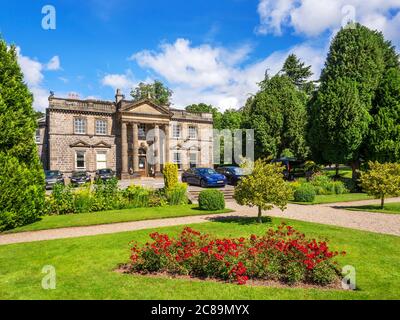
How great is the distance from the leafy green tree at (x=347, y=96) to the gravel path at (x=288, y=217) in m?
11.2

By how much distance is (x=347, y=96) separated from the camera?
2736cm

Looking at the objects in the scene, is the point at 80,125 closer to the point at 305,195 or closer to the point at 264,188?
the point at 305,195

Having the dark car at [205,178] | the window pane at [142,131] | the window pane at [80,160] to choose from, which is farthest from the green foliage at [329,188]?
the window pane at [80,160]

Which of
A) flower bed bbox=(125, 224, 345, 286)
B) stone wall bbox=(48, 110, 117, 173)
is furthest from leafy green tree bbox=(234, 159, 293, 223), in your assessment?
stone wall bbox=(48, 110, 117, 173)

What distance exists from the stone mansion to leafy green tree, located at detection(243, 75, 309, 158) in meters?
10.3

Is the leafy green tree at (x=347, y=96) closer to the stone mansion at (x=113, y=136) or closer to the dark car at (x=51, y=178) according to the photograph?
the stone mansion at (x=113, y=136)

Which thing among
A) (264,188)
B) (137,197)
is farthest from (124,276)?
(137,197)

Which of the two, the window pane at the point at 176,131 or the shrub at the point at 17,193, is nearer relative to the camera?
the shrub at the point at 17,193

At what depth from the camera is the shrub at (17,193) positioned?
12625 millimetres

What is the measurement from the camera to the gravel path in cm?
1205
